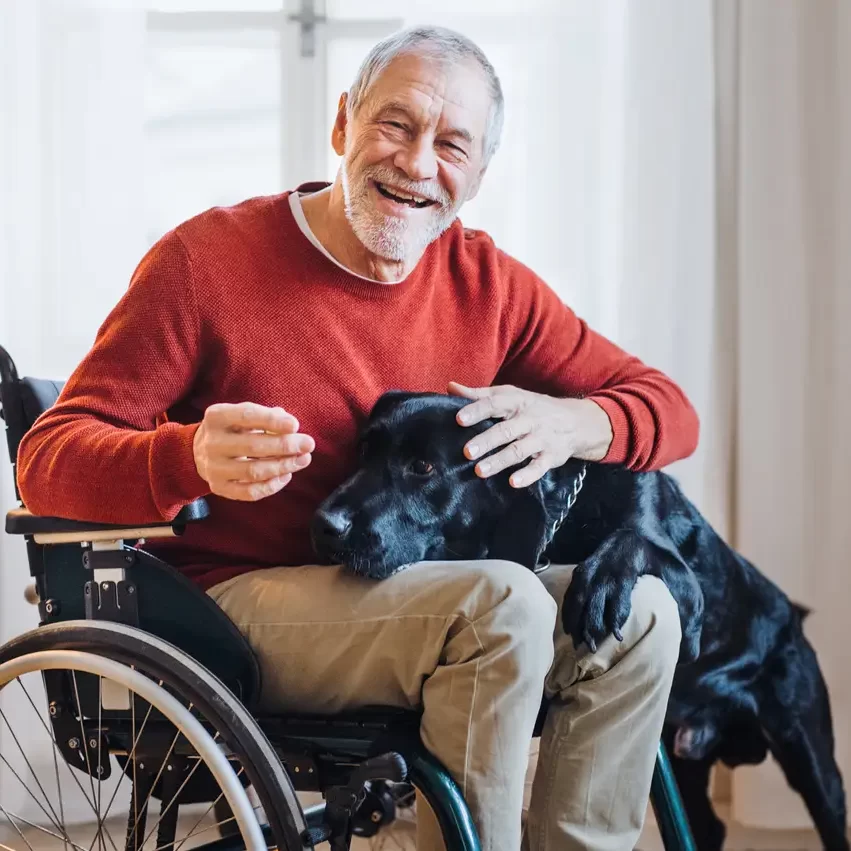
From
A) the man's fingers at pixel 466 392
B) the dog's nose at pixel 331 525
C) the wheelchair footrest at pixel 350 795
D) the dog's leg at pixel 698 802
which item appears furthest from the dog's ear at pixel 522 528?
the dog's leg at pixel 698 802

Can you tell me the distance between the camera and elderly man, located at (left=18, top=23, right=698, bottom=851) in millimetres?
1103

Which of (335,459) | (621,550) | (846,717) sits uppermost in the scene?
(335,459)

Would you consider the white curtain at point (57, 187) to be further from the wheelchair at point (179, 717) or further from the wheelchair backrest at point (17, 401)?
the wheelchair at point (179, 717)

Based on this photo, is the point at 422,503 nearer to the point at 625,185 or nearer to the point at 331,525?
the point at 331,525

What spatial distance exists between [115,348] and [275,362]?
19 cm

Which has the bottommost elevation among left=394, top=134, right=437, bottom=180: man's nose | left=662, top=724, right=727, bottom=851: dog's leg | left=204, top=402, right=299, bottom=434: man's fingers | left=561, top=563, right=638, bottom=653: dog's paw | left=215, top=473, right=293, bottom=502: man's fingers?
left=662, top=724, right=727, bottom=851: dog's leg

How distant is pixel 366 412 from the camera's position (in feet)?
4.36

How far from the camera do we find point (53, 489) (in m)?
1.15

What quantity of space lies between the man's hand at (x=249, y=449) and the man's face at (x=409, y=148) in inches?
17.6

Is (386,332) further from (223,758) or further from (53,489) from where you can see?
(223,758)

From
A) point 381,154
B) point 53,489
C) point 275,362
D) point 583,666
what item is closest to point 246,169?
point 381,154

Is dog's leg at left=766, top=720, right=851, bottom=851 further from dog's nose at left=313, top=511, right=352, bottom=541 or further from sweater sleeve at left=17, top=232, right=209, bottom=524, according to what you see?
sweater sleeve at left=17, top=232, right=209, bottom=524

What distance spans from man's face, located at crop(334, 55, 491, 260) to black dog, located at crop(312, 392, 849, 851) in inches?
9.7

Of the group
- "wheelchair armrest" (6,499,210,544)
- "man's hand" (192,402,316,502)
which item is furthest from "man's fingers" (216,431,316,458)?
"wheelchair armrest" (6,499,210,544)
